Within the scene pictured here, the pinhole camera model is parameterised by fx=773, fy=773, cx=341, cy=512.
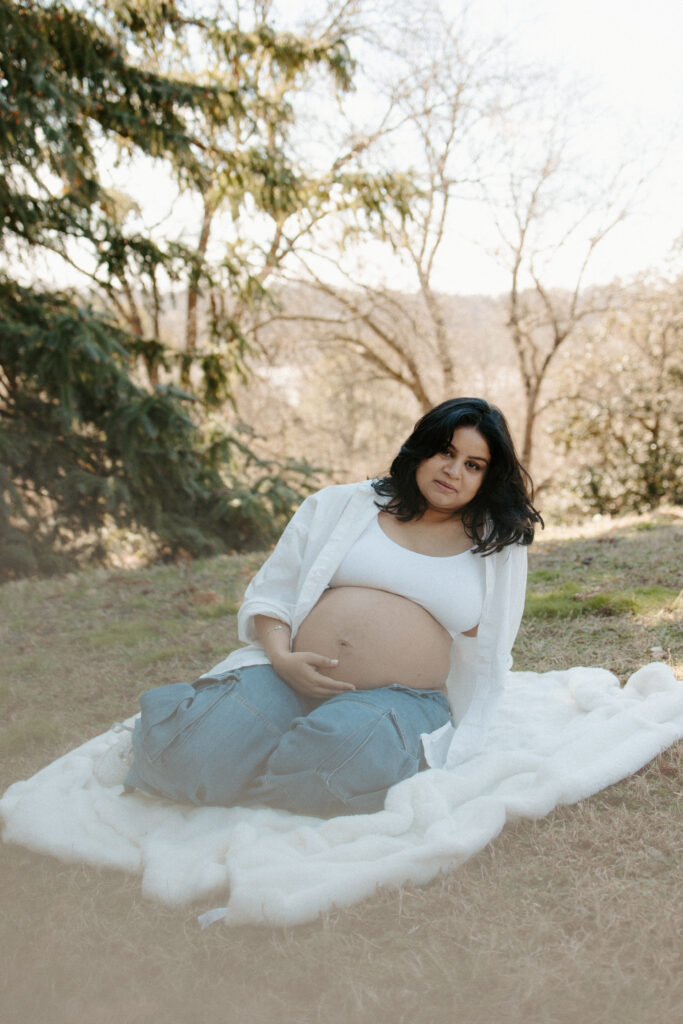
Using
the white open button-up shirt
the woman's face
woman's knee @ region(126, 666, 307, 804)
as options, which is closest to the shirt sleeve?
the white open button-up shirt

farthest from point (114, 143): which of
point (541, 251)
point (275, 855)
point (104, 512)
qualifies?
point (541, 251)

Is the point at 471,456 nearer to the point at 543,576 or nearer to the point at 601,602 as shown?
the point at 601,602

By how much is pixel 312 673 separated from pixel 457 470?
2.40ft

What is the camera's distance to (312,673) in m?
2.16

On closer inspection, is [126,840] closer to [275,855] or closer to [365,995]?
[275,855]

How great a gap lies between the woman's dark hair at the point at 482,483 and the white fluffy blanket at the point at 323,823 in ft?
2.17

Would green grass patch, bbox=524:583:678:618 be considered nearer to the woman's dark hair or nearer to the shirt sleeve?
the woman's dark hair

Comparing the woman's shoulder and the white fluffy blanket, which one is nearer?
the white fluffy blanket

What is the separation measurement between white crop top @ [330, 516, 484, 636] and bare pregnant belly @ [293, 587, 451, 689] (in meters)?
0.03

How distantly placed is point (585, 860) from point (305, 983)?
2.47 feet

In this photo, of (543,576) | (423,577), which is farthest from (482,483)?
(543,576)

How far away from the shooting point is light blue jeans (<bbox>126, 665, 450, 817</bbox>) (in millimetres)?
1999

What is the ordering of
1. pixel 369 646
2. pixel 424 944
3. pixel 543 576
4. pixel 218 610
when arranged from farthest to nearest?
pixel 543 576 < pixel 218 610 < pixel 369 646 < pixel 424 944

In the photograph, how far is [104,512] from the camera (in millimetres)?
6816
